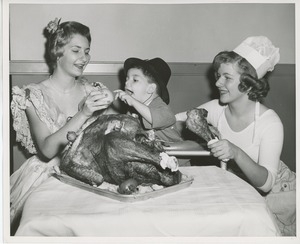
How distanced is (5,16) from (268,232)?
0.85 meters

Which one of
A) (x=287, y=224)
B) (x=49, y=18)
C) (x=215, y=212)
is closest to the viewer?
(x=215, y=212)

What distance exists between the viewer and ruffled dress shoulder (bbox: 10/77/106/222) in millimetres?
1104

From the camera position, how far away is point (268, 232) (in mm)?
841

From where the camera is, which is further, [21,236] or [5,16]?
[5,16]

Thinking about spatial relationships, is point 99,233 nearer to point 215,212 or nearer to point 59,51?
point 215,212

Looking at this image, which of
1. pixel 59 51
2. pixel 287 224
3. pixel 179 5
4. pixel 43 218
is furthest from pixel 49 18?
pixel 287 224

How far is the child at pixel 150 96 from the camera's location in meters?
1.08

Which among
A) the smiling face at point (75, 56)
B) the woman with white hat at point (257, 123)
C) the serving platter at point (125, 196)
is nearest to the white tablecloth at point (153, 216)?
the serving platter at point (125, 196)

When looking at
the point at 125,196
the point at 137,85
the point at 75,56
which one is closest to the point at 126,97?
the point at 137,85

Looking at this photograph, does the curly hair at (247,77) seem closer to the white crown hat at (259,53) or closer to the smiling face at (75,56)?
the white crown hat at (259,53)

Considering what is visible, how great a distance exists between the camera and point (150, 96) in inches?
43.9

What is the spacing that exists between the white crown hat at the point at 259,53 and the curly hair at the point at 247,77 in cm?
1

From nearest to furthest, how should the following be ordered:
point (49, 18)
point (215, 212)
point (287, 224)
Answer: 1. point (215, 212)
2. point (287, 224)
3. point (49, 18)

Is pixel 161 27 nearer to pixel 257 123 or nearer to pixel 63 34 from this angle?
pixel 63 34
